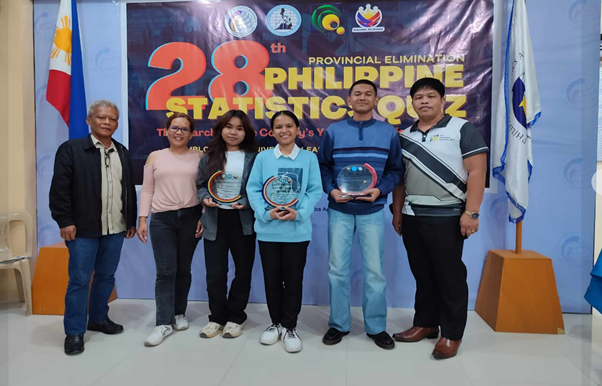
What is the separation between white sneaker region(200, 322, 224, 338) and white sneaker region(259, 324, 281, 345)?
1.02ft

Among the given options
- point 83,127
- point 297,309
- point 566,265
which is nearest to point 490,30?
point 566,265

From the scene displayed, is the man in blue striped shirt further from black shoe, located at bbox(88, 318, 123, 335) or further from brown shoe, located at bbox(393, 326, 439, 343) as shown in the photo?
black shoe, located at bbox(88, 318, 123, 335)

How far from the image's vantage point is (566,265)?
2.96 meters

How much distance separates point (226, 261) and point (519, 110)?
7.58 ft

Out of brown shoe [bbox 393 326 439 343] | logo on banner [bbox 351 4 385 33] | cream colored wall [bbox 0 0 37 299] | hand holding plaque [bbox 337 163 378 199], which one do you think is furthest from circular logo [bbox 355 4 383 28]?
cream colored wall [bbox 0 0 37 299]

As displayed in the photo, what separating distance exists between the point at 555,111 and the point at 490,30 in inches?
32.5

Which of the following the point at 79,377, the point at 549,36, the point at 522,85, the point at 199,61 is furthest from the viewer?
the point at 199,61

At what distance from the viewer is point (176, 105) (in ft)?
10.2

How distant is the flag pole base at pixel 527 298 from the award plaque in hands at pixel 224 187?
1.94m

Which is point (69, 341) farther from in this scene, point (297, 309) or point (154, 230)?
point (297, 309)

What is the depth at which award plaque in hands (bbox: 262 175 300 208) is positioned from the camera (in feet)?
7.18

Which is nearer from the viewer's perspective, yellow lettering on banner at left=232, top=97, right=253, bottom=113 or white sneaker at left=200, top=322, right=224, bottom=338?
white sneaker at left=200, top=322, right=224, bottom=338

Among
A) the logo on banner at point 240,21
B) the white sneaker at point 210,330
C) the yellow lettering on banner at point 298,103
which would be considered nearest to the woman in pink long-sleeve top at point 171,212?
the white sneaker at point 210,330

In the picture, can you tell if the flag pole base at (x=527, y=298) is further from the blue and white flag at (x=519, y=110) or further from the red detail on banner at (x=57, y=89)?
the red detail on banner at (x=57, y=89)
